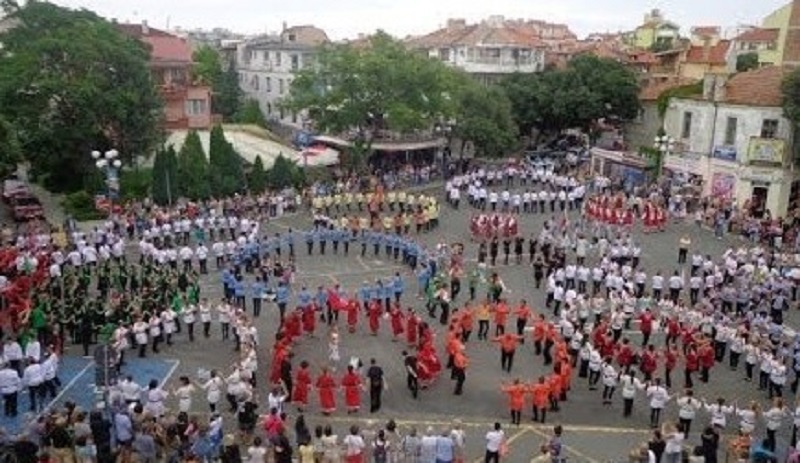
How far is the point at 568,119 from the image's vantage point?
191 ft

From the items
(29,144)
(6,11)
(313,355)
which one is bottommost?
(313,355)

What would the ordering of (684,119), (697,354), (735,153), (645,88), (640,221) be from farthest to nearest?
(645,88)
(684,119)
(735,153)
(640,221)
(697,354)

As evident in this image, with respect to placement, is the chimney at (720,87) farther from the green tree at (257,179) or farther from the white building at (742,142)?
the green tree at (257,179)

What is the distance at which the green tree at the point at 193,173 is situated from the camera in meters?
43.9

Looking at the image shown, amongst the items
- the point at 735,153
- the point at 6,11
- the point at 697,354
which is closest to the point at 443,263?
the point at 697,354

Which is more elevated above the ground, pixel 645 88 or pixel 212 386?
pixel 645 88

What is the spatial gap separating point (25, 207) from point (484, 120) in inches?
1021

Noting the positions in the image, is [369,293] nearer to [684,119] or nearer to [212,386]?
[212,386]

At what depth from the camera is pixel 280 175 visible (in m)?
46.8

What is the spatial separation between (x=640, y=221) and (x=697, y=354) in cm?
1925

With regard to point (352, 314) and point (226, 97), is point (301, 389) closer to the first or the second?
point (352, 314)

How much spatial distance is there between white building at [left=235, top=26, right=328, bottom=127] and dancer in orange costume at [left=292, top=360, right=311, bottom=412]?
181 ft

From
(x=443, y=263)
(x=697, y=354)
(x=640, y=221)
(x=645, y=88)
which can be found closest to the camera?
(x=697, y=354)

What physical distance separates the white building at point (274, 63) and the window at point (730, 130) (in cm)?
3737
